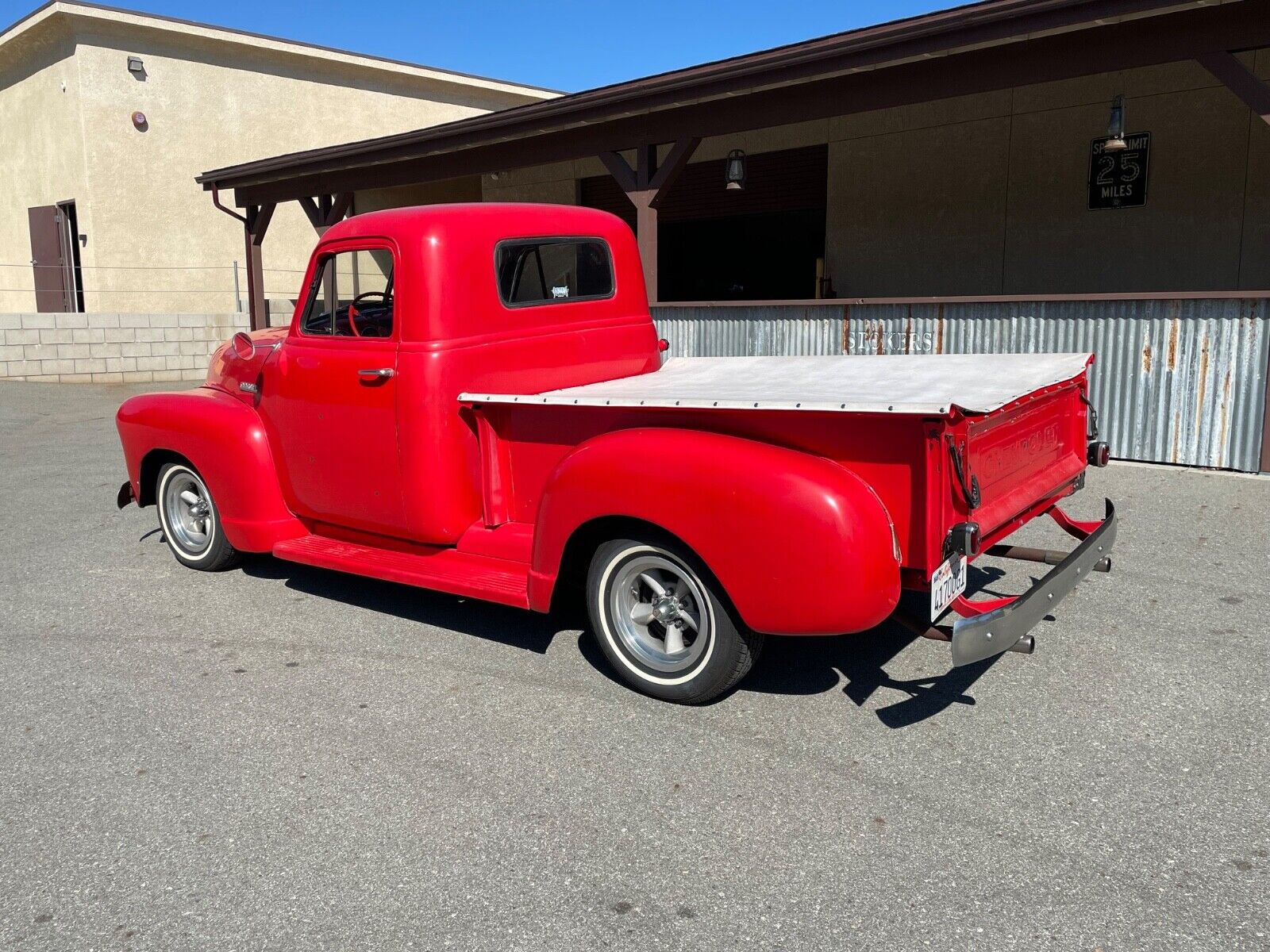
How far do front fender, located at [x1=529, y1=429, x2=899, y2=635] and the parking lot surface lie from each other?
0.52 meters

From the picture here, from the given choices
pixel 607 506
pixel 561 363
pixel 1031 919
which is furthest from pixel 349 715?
pixel 1031 919

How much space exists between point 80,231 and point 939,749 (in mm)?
19129

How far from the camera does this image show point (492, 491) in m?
4.37

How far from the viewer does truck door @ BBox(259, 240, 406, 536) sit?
4461 millimetres

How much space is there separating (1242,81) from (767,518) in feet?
20.7

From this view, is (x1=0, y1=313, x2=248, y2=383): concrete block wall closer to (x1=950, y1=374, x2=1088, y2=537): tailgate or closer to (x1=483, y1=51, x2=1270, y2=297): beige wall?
(x1=483, y1=51, x2=1270, y2=297): beige wall

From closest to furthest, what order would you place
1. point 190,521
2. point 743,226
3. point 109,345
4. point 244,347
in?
point 244,347 → point 190,521 → point 109,345 → point 743,226

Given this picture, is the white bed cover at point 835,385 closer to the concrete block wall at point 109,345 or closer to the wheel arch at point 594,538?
the wheel arch at point 594,538

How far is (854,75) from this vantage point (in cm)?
927

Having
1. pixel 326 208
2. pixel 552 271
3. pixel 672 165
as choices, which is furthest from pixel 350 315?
pixel 326 208

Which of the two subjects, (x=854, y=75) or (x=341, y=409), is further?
(x=854, y=75)

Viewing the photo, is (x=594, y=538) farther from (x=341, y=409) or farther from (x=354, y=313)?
(x=354, y=313)

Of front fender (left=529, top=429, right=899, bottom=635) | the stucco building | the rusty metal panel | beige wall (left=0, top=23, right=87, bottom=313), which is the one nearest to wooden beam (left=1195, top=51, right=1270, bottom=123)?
the rusty metal panel

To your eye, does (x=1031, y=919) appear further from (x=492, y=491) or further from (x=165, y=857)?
(x=492, y=491)
